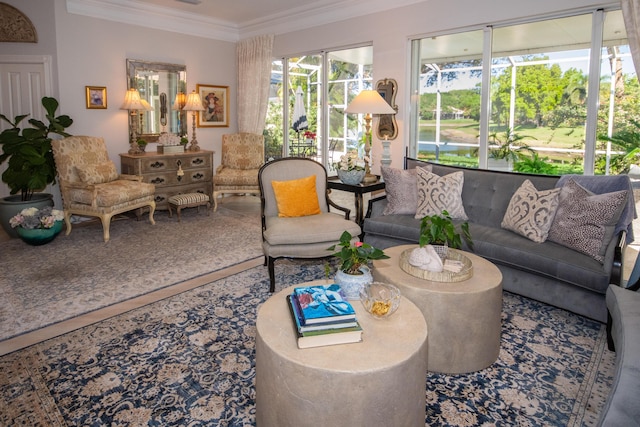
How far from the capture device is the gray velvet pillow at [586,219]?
295 centimetres

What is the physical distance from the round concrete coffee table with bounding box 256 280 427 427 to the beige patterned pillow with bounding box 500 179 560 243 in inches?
73.6

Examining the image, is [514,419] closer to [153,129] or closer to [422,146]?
[422,146]

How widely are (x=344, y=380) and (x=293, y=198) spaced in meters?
2.48

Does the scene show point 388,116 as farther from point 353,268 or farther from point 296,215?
point 353,268

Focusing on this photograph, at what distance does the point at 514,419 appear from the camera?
2.01m

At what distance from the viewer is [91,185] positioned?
505 cm

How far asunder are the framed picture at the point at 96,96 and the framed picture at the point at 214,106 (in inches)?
58.2

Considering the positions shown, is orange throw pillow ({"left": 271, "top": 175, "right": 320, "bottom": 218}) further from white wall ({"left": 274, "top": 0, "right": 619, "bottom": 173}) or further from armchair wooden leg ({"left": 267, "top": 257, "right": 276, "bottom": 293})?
white wall ({"left": 274, "top": 0, "right": 619, "bottom": 173})

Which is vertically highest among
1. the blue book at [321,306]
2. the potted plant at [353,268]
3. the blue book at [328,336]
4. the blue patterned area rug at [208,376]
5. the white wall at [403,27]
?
the white wall at [403,27]

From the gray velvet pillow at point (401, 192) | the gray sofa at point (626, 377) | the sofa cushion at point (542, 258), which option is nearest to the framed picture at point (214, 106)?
the gray velvet pillow at point (401, 192)

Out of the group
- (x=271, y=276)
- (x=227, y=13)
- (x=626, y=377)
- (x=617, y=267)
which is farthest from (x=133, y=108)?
(x=626, y=377)

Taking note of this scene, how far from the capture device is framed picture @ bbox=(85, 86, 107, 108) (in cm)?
591

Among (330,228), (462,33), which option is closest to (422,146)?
(462,33)

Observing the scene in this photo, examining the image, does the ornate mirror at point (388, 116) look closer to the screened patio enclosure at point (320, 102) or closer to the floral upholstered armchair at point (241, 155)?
the screened patio enclosure at point (320, 102)
